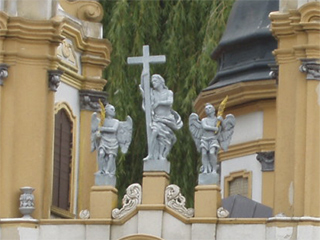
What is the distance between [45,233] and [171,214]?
198 centimetres

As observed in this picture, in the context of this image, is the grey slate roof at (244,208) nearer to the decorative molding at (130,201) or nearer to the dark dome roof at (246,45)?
the dark dome roof at (246,45)

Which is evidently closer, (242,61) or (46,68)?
(46,68)

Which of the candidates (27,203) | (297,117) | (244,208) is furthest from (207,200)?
(244,208)

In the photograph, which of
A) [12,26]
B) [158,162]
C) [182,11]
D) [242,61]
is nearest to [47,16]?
[12,26]

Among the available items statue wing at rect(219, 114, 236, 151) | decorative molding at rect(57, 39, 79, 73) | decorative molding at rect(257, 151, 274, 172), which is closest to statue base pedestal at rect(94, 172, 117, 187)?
statue wing at rect(219, 114, 236, 151)

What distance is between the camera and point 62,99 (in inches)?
1609

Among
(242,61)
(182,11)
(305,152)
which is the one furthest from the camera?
Answer: (182,11)

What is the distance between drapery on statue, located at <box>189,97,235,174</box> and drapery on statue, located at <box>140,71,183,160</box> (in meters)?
0.31

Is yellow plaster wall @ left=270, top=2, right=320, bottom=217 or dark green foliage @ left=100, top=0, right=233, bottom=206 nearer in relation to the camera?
yellow plaster wall @ left=270, top=2, right=320, bottom=217

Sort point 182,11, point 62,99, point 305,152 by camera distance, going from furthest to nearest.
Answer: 1. point 182,11
2. point 62,99
3. point 305,152

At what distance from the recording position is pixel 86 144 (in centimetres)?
4153

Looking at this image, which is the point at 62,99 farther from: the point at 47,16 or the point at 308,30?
the point at 308,30

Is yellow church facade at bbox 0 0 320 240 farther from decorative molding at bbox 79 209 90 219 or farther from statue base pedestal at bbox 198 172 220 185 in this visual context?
statue base pedestal at bbox 198 172 220 185

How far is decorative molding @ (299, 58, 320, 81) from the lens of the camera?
123 feet
